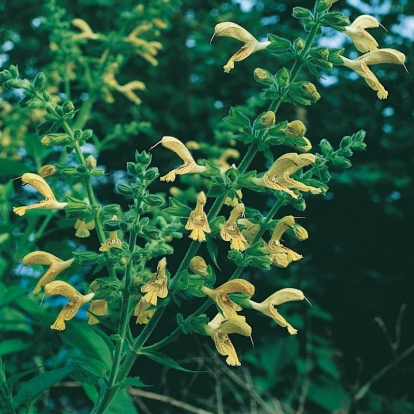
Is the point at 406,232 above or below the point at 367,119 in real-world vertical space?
below

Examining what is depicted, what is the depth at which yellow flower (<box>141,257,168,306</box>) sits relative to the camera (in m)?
1.26

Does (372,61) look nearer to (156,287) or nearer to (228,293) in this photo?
(228,293)

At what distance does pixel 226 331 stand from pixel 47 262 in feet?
1.80

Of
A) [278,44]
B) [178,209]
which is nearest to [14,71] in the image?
[178,209]

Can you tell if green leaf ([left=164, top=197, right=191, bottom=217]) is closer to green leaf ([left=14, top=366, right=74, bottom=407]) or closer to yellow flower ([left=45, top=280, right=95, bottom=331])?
yellow flower ([left=45, top=280, right=95, bottom=331])

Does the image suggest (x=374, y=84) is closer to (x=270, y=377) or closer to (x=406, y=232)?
(x=270, y=377)

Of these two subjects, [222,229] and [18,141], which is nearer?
[222,229]

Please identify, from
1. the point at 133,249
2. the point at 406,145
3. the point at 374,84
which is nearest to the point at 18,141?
the point at 133,249

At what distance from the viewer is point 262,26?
159 inches

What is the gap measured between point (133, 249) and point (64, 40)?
1625mm

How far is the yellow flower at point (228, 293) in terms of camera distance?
1.36 meters

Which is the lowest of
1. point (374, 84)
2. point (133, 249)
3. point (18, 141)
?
point (18, 141)

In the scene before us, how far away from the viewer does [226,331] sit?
1431 millimetres

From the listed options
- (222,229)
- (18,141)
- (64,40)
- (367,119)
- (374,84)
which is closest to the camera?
(222,229)
